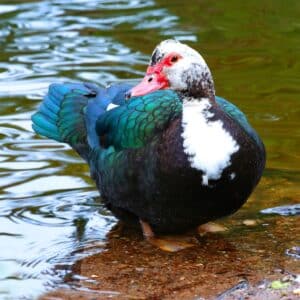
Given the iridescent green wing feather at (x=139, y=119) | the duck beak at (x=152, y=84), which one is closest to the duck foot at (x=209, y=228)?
the iridescent green wing feather at (x=139, y=119)

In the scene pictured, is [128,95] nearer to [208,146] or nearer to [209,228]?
[208,146]

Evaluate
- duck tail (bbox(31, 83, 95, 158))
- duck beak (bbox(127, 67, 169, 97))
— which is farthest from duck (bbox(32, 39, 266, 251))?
duck tail (bbox(31, 83, 95, 158))

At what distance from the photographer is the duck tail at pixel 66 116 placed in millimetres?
6707

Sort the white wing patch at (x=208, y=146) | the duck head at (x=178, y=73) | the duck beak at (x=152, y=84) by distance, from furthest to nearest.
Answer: the duck beak at (x=152, y=84) → the duck head at (x=178, y=73) → the white wing patch at (x=208, y=146)

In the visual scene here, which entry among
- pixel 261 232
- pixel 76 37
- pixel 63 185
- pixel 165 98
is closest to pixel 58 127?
pixel 63 185

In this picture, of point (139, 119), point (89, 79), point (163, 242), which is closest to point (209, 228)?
point (163, 242)

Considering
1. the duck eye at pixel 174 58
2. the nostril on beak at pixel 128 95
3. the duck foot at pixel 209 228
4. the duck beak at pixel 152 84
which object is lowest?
the duck foot at pixel 209 228

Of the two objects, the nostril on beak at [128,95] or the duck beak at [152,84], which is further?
the nostril on beak at [128,95]

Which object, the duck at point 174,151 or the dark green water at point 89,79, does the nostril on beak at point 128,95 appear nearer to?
the duck at point 174,151

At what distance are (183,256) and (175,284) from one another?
19.3 inches

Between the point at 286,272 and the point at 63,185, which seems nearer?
the point at 286,272

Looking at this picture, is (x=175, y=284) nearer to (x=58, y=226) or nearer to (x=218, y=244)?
(x=218, y=244)

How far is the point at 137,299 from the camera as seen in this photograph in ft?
17.0

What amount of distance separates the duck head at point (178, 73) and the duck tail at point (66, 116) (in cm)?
99
